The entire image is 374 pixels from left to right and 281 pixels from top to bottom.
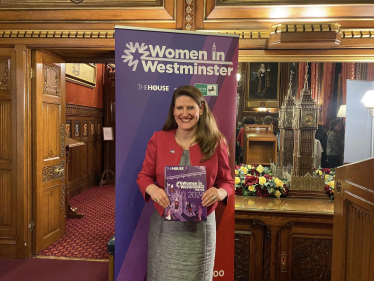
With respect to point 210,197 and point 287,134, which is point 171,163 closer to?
point 210,197

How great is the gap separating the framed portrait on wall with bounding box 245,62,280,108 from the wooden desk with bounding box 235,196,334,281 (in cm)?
273

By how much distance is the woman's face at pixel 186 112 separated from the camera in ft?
5.88

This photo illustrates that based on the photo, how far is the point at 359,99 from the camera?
611 centimetres

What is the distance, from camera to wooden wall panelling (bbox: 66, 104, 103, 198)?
616cm

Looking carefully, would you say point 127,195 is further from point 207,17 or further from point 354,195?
point 207,17

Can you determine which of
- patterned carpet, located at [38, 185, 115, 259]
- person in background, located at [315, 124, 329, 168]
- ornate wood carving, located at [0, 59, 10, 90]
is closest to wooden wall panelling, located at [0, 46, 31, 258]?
ornate wood carving, located at [0, 59, 10, 90]

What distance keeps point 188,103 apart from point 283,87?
3.44 meters

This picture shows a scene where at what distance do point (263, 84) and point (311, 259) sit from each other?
3090mm

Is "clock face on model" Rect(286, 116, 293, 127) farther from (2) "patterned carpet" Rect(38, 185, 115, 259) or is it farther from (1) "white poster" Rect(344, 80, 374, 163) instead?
(1) "white poster" Rect(344, 80, 374, 163)

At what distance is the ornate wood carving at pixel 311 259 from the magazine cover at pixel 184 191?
1.56 m

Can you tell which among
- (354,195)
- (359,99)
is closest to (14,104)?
(354,195)

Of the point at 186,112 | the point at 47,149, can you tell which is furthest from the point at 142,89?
the point at 47,149

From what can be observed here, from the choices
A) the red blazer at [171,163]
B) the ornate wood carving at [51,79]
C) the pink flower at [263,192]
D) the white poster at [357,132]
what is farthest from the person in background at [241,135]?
the red blazer at [171,163]

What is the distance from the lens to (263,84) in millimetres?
5090
